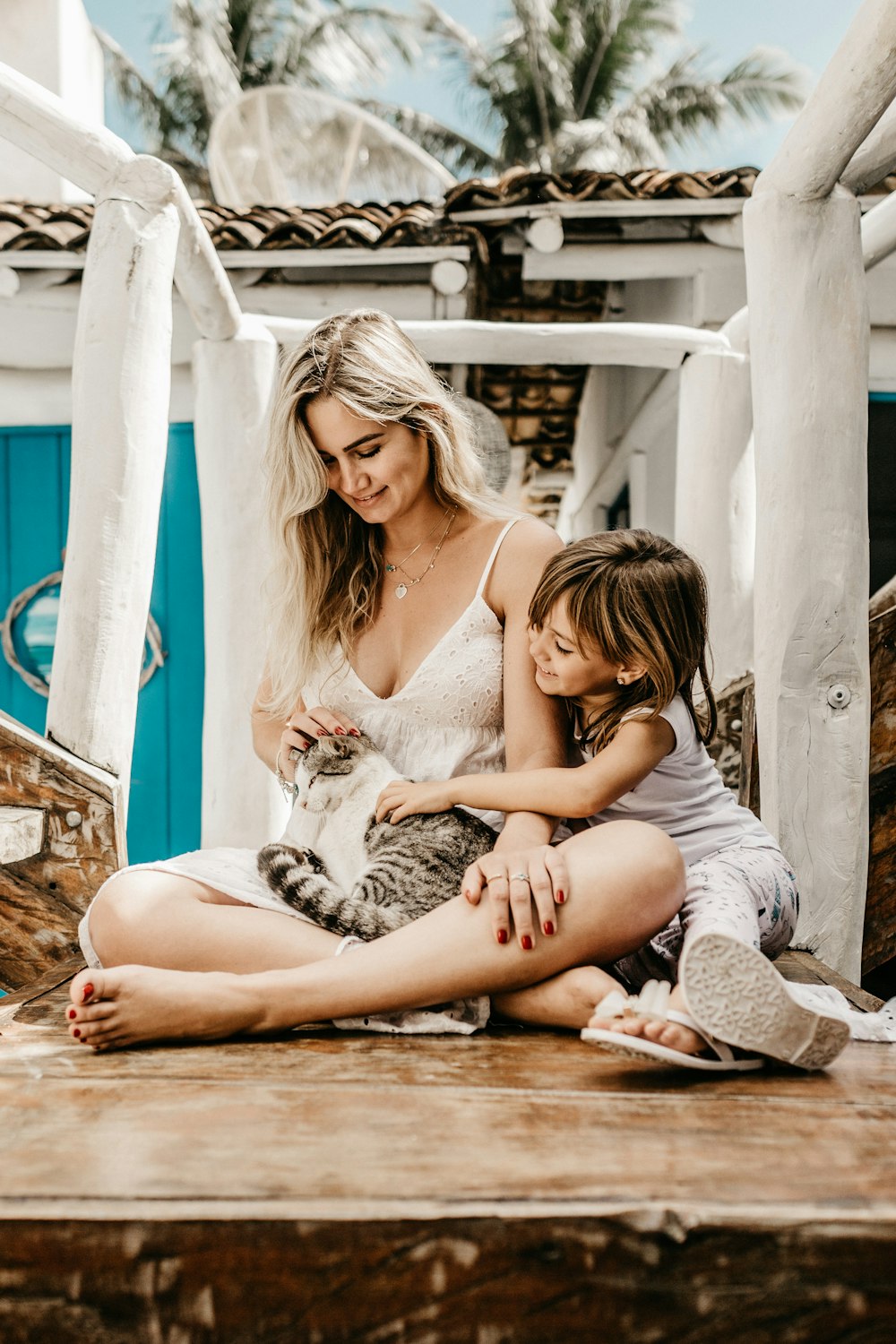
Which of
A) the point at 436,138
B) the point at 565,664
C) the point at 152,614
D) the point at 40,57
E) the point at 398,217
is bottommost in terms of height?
the point at 565,664

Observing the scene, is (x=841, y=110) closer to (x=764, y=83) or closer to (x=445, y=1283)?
(x=445, y=1283)

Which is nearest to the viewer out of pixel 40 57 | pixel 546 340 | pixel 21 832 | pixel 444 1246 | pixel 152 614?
pixel 444 1246

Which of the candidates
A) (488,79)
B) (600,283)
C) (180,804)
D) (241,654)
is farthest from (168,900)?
(488,79)

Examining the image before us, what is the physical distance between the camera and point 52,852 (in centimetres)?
278

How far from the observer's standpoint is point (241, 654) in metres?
3.43

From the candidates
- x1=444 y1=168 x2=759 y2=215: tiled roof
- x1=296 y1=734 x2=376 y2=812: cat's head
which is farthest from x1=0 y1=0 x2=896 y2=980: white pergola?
x1=444 y1=168 x2=759 y2=215: tiled roof

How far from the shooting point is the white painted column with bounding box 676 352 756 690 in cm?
369

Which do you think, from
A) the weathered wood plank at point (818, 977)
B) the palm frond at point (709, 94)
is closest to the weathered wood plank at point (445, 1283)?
the weathered wood plank at point (818, 977)

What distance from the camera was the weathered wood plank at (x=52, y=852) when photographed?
273cm

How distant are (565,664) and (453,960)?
0.61 m

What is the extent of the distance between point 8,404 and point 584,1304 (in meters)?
5.42

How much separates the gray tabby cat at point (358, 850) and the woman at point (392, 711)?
6cm

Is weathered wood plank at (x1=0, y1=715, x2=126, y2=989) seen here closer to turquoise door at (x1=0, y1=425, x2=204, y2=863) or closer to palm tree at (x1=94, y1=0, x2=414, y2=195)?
turquoise door at (x1=0, y1=425, x2=204, y2=863)

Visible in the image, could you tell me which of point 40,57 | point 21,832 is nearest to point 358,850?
point 21,832
